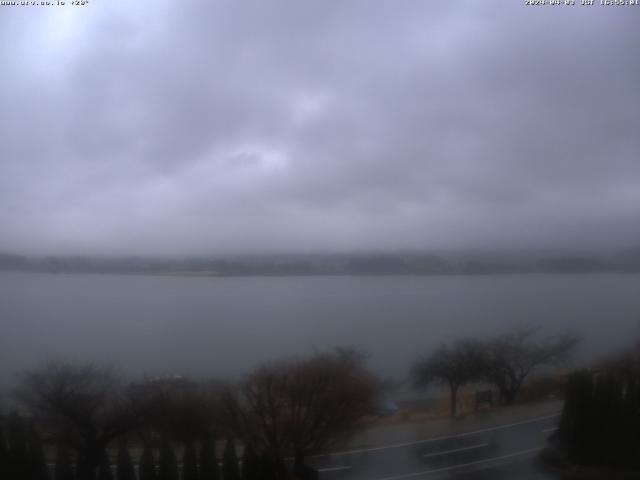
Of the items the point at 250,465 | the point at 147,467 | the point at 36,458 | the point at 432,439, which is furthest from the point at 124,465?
the point at 432,439

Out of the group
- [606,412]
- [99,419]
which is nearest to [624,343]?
[606,412]

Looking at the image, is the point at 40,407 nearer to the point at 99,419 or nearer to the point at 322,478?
the point at 99,419

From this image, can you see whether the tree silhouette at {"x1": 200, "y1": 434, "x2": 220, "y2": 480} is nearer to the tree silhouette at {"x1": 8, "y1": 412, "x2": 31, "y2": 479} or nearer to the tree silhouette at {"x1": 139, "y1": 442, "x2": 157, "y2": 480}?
the tree silhouette at {"x1": 139, "y1": 442, "x2": 157, "y2": 480}

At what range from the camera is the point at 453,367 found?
2111mm

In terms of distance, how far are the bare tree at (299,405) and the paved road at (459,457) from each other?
0.16 meters

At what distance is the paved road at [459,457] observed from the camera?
209 cm

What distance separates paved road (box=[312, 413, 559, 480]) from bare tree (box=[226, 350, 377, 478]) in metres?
0.16

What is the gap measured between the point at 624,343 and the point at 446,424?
0.94 m

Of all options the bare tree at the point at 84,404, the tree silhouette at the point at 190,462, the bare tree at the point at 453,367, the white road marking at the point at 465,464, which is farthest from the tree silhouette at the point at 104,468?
the bare tree at the point at 453,367

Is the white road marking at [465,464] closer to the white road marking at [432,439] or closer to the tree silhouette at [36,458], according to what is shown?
the white road marking at [432,439]

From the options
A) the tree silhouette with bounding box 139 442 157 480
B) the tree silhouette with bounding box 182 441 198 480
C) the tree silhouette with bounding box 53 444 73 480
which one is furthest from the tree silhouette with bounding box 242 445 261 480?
the tree silhouette with bounding box 53 444 73 480

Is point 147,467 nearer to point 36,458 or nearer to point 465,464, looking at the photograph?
point 36,458

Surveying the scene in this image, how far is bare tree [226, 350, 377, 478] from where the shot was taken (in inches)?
76.1

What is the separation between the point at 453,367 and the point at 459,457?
40 cm
